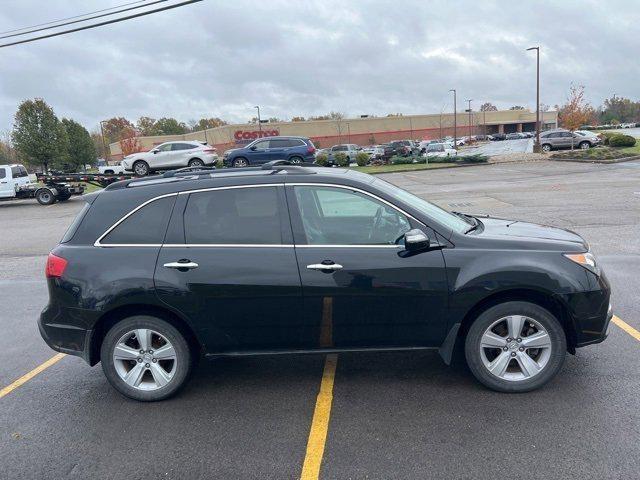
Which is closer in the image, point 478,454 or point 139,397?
point 478,454

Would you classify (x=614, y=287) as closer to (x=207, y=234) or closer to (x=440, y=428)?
(x=440, y=428)

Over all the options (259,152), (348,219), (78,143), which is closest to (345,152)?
(259,152)

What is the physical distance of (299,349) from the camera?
395 cm

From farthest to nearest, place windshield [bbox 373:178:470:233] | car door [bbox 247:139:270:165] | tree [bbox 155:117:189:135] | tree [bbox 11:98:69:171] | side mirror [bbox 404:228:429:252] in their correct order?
tree [bbox 155:117:189:135], tree [bbox 11:98:69:171], car door [bbox 247:139:270:165], windshield [bbox 373:178:470:233], side mirror [bbox 404:228:429:252]

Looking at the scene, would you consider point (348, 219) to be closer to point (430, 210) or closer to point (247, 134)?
point (430, 210)

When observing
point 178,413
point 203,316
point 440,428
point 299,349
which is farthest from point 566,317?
point 178,413

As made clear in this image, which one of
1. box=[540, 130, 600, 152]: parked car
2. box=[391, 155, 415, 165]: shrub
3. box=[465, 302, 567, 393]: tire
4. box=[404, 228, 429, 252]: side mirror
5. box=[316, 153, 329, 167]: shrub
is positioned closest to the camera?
box=[404, 228, 429, 252]: side mirror

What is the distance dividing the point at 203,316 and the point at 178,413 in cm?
74

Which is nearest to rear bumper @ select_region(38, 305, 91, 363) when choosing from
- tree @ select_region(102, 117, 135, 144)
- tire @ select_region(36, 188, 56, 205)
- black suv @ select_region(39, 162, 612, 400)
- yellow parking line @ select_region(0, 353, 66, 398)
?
black suv @ select_region(39, 162, 612, 400)

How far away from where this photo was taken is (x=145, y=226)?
3.97 meters

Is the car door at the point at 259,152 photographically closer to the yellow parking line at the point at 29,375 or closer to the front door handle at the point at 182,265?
the yellow parking line at the point at 29,375

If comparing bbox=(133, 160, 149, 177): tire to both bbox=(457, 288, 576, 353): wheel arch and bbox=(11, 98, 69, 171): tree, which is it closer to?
bbox=(11, 98, 69, 171): tree

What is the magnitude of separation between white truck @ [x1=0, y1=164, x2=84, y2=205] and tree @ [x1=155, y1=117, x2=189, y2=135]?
83.6m

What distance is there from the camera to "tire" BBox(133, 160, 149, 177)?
24.2 metres
